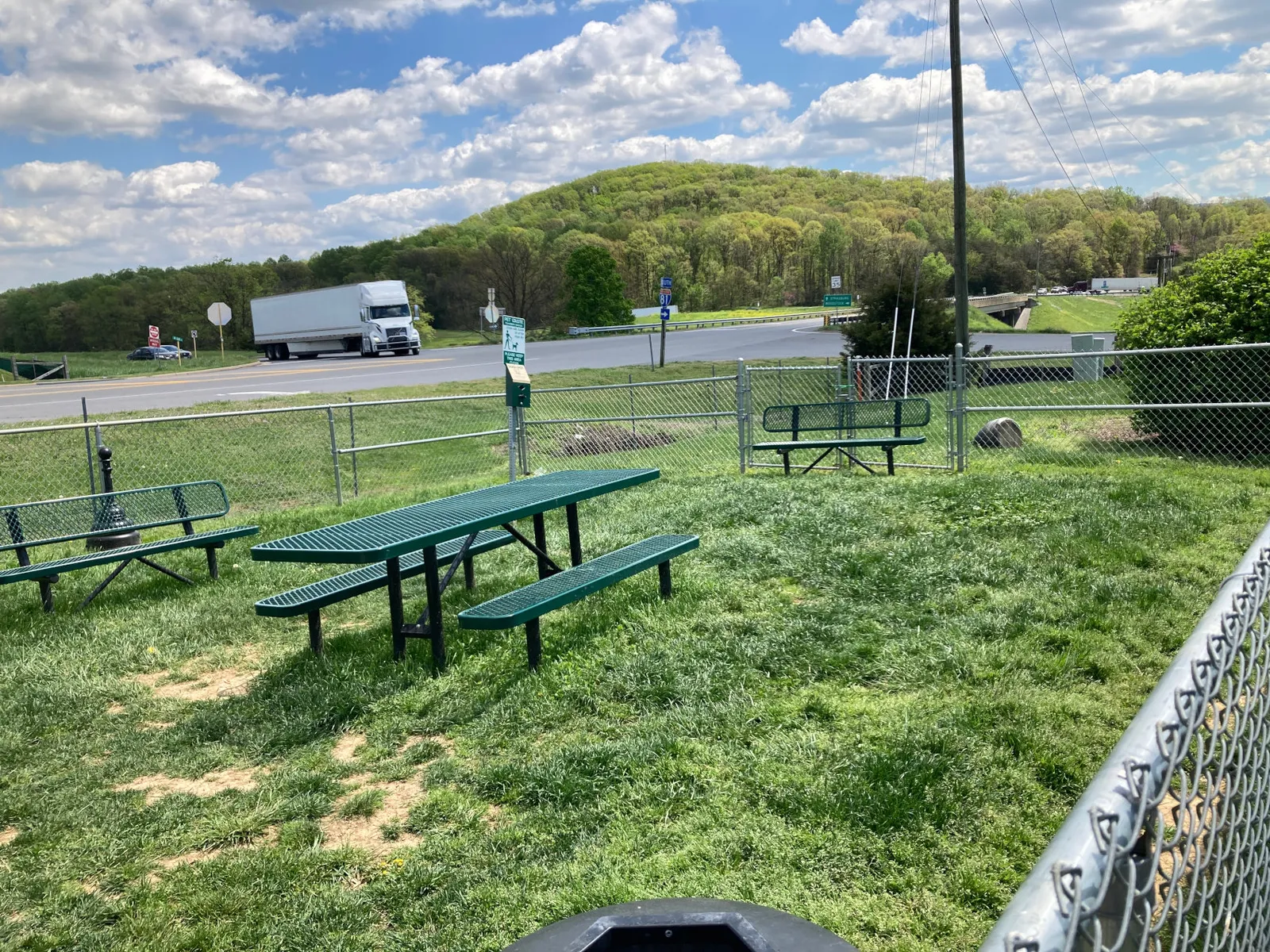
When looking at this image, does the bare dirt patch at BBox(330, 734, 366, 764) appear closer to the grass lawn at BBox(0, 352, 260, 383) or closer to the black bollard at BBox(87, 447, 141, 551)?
the black bollard at BBox(87, 447, 141, 551)

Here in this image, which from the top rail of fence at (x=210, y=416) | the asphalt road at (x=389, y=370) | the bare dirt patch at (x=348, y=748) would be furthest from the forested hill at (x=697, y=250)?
the bare dirt patch at (x=348, y=748)

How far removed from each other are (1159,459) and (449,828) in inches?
413

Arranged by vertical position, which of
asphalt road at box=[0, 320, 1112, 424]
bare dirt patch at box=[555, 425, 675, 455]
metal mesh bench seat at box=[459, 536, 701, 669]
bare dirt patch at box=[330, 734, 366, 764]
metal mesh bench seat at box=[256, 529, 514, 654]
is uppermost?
asphalt road at box=[0, 320, 1112, 424]

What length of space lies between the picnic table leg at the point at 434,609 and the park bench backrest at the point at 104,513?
3901mm

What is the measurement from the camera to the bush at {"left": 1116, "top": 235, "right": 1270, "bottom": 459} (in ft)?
39.0

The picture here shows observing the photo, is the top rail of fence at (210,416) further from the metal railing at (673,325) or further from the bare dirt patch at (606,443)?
the metal railing at (673,325)

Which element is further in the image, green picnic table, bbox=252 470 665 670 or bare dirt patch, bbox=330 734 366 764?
green picnic table, bbox=252 470 665 670

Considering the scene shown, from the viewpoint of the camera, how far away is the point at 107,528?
28.4 feet

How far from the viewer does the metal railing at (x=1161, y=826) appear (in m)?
0.94

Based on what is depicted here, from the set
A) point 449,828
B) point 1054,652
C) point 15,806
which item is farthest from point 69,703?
point 1054,652

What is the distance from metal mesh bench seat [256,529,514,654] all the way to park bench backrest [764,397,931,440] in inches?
250

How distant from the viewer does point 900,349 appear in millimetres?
22812

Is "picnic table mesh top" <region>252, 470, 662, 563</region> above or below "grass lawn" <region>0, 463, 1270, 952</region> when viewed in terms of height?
above

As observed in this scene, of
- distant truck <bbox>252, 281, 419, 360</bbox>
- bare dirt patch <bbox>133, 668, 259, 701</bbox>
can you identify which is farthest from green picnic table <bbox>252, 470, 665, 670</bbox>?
distant truck <bbox>252, 281, 419, 360</bbox>
